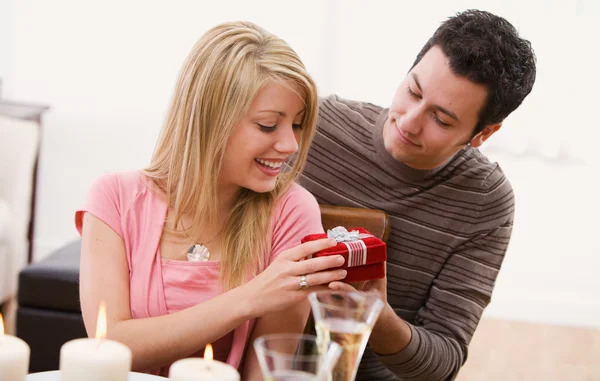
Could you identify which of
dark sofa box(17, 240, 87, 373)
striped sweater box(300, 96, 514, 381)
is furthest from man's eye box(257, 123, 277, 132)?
dark sofa box(17, 240, 87, 373)

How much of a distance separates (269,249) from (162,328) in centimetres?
31

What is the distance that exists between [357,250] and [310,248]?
0.09m

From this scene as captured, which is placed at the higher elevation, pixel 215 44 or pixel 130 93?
pixel 215 44

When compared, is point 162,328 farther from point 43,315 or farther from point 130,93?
point 130,93

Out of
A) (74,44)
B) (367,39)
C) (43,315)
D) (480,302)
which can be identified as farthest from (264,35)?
(74,44)

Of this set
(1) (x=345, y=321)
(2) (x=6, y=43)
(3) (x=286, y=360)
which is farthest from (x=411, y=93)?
(2) (x=6, y=43)

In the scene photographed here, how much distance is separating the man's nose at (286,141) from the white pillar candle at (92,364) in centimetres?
71

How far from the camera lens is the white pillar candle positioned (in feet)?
3.10

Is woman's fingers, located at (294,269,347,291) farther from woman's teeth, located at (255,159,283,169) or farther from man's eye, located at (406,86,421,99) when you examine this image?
man's eye, located at (406,86,421,99)

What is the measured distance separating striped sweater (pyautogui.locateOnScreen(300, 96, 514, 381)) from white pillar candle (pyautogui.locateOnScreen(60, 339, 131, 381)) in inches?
43.4

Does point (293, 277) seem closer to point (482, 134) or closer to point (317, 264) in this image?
point (317, 264)

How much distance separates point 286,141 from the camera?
1603 mm

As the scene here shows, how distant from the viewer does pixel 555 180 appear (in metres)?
4.37

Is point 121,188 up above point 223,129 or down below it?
below
